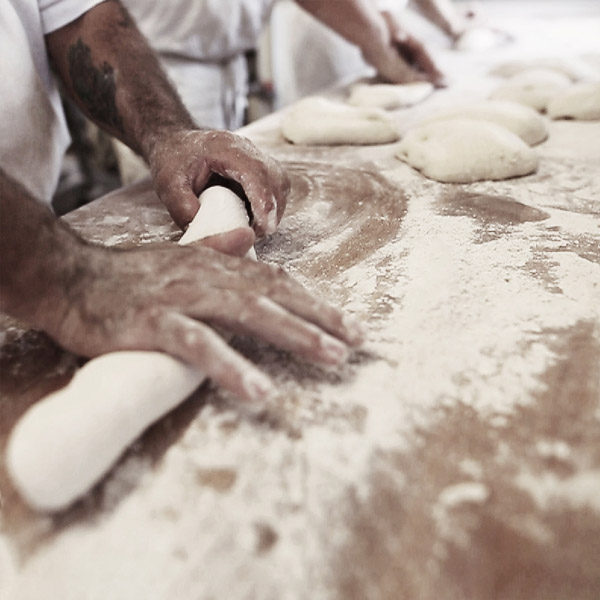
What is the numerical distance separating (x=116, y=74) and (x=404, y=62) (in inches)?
67.6

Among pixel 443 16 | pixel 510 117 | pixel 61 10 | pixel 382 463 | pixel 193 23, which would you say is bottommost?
pixel 382 463

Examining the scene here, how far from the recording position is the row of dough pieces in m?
1.46

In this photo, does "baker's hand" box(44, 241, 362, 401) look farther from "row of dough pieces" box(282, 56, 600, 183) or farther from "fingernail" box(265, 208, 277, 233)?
"row of dough pieces" box(282, 56, 600, 183)

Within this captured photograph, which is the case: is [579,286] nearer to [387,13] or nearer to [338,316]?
[338,316]

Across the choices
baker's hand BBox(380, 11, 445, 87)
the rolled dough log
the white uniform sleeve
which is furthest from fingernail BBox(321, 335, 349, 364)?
baker's hand BBox(380, 11, 445, 87)

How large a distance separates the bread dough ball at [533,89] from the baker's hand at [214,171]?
4.67 ft

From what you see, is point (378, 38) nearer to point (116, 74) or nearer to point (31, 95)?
point (116, 74)

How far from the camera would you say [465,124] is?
5.14 ft

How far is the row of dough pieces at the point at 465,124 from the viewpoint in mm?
1462

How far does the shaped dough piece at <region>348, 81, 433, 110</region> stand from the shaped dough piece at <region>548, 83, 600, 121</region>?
61 cm

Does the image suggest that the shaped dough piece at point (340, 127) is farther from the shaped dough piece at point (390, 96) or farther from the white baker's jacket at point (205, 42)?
the white baker's jacket at point (205, 42)

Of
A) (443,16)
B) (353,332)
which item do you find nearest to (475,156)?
(353,332)

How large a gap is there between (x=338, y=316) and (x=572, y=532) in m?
0.38

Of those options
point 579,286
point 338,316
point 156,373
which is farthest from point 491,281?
point 156,373
